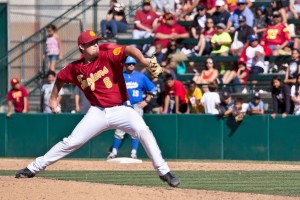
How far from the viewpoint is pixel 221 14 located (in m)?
21.5

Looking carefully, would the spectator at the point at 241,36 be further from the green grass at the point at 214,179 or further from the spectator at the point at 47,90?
the green grass at the point at 214,179

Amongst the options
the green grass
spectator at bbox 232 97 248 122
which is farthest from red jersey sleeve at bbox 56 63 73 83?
spectator at bbox 232 97 248 122

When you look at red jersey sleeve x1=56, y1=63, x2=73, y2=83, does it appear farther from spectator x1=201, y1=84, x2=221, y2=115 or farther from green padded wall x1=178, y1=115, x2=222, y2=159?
green padded wall x1=178, y1=115, x2=222, y2=159

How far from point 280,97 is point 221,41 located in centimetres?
293

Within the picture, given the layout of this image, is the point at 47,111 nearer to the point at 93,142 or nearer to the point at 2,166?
the point at 93,142

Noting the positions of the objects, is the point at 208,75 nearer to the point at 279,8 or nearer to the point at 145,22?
the point at 279,8

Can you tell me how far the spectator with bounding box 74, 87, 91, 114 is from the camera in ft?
68.0

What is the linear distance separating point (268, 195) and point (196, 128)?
938 centimetres

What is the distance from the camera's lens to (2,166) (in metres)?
15.7

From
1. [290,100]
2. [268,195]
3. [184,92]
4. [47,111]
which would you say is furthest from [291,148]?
[268,195]

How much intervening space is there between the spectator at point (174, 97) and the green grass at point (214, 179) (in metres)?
5.28

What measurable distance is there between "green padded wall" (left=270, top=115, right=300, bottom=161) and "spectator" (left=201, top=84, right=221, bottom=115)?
1.33 meters

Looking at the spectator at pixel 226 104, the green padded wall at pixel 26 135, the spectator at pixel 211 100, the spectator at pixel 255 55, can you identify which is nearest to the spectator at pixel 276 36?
the spectator at pixel 255 55

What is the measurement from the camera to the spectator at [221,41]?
2089cm
